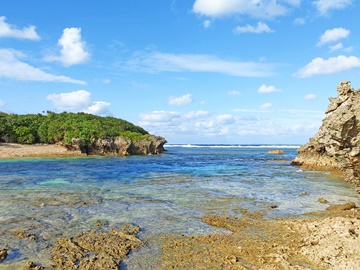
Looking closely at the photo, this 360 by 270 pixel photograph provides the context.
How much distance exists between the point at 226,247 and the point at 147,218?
5.32 meters

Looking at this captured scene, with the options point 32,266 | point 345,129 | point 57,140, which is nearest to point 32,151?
point 57,140

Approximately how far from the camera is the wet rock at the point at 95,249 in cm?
880

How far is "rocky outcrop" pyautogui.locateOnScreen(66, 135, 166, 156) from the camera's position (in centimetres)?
6756

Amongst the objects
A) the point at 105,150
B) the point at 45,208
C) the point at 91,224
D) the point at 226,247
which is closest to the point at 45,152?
the point at 105,150

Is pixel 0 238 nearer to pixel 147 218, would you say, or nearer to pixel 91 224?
pixel 91 224

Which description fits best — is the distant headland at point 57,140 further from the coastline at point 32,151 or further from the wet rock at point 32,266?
the wet rock at point 32,266

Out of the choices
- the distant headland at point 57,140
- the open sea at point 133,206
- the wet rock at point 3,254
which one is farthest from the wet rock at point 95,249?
the distant headland at point 57,140

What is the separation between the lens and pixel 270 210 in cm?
1606

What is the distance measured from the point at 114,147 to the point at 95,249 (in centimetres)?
6473

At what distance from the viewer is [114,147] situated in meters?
73.2

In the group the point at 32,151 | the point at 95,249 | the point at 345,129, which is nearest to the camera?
the point at 95,249

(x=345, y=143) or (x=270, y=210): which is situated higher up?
(x=345, y=143)

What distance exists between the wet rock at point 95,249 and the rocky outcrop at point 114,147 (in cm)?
5728

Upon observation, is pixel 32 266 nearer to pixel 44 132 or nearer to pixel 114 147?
pixel 114 147
